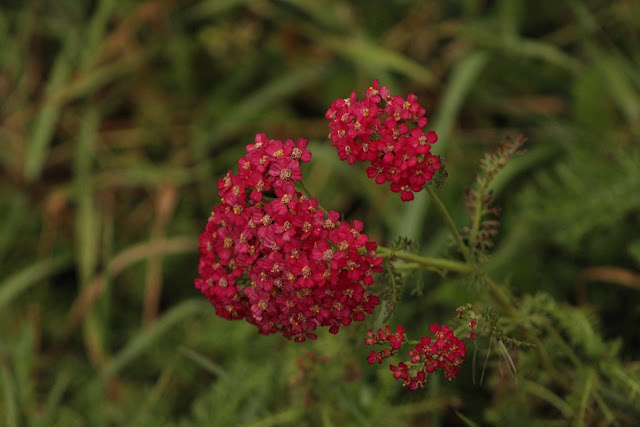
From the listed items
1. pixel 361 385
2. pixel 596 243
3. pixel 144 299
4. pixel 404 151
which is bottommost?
pixel 144 299

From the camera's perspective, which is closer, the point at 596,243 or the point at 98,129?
the point at 596,243

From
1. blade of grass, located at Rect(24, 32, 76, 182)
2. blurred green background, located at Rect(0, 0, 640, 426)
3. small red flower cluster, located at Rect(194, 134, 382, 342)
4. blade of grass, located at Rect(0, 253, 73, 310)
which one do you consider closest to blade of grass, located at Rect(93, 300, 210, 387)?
blurred green background, located at Rect(0, 0, 640, 426)

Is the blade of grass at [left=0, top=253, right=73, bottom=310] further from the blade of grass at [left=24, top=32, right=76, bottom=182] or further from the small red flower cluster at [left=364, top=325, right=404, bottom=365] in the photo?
the small red flower cluster at [left=364, top=325, right=404, bottom=365]

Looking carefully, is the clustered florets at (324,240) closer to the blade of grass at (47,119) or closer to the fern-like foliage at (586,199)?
the fern-like foliage at (586,199)

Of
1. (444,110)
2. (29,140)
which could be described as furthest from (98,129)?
(444,110)

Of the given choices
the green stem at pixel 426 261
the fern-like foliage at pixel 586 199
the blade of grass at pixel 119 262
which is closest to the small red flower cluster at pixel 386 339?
the green stem at pixel 426 261

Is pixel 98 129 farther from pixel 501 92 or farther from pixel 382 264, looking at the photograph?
pixel 382 264

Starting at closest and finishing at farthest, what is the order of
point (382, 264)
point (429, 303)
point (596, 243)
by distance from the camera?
point (382, 264) < point (596, 243) < point (429, 303)

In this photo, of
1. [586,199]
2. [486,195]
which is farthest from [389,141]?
[586,199]
